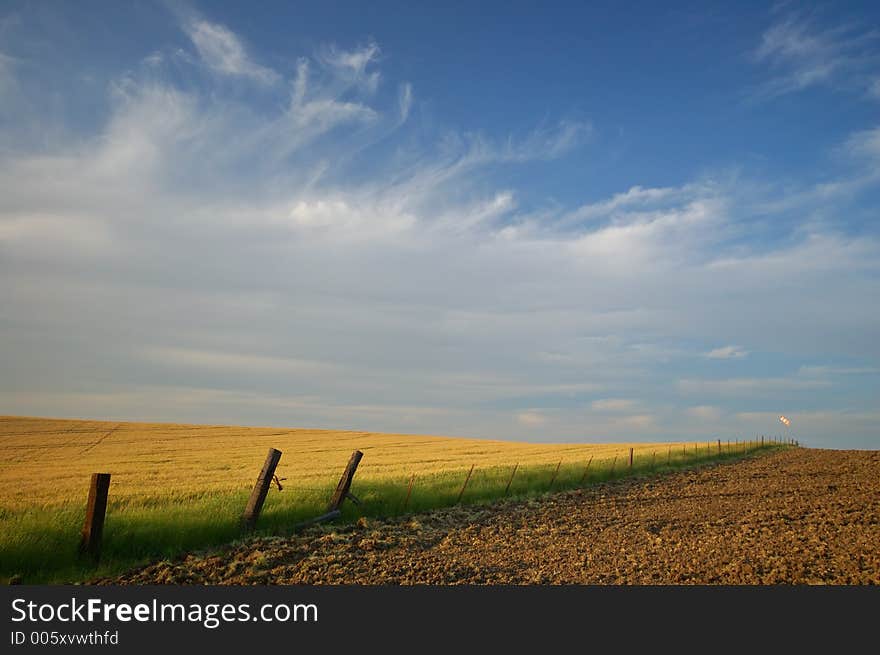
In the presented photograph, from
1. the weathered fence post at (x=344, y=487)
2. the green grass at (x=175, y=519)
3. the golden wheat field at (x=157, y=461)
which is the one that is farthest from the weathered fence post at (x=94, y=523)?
the weathered fence post at (x=344, y=487)

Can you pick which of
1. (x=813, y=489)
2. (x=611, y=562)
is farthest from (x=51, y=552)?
(x=813, y=489)

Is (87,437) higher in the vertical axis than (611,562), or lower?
higher

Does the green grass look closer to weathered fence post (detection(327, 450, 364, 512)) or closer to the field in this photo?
the field

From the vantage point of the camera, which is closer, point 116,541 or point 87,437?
point 116,541

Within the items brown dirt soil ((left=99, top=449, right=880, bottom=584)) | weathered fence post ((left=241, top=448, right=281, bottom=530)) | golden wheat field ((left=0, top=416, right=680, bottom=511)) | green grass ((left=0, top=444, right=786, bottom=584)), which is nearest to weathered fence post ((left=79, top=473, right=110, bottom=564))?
green grass ((left=0, top=444, right=786, bottom=584))

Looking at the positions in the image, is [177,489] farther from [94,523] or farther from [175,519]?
[94,523]

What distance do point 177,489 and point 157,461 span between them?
16.4 m

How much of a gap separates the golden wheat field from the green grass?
1.81 m

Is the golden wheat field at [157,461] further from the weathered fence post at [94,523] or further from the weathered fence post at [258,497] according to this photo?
the weathered fence post at [94,523]

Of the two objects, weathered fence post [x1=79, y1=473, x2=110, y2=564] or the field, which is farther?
the field

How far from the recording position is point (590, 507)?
23.6 meters

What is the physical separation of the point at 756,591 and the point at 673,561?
2985 millimetres

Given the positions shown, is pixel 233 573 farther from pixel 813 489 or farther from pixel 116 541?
pixel 813 489

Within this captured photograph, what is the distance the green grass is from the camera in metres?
13.9
